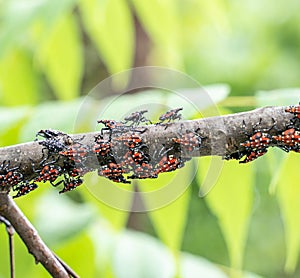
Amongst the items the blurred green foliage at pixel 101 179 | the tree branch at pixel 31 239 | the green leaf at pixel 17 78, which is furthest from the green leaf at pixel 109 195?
the green leaf at pixel 17 78

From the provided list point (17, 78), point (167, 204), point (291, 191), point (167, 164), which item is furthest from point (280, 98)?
point (17, 78)

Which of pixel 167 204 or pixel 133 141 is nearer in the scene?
pixel 133 141

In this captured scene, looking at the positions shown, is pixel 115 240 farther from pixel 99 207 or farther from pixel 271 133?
pixel 271 133

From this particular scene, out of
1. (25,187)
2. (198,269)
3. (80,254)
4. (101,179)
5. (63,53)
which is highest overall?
(25,187)

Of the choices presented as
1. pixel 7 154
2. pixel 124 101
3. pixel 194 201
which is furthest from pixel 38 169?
pixel 194 201

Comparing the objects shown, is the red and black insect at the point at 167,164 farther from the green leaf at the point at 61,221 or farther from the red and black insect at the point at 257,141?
the green leaf at the point at 61,221

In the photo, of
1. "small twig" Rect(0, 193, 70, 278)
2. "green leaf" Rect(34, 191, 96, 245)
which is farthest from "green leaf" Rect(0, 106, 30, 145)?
"small twig" Rect(0, 193, 70, 278)

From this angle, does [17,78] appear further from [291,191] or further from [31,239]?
[31,239]
